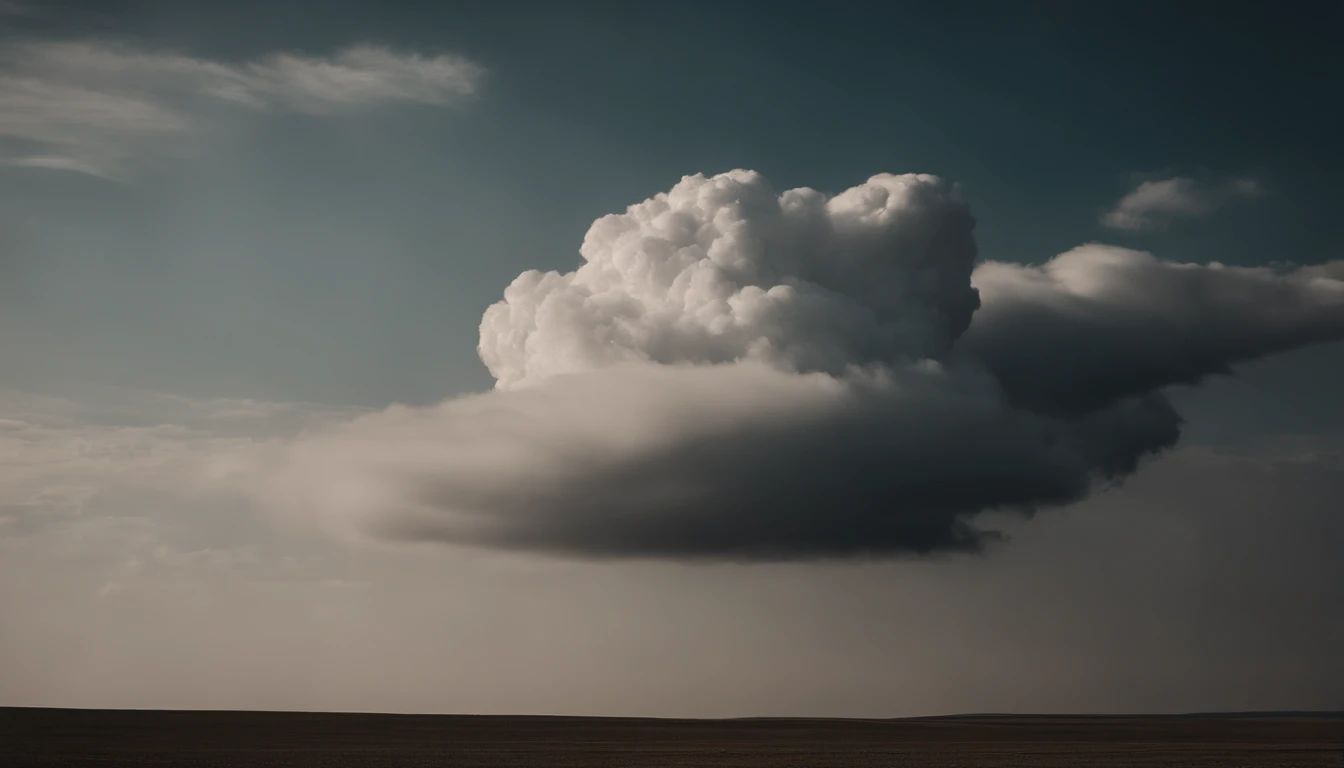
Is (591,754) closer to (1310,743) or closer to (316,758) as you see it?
(316,758)

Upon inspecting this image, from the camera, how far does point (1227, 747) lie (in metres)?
119

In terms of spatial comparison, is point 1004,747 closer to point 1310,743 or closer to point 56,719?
point 1310,743

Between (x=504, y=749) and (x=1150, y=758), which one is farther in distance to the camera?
(x=504, y=749)

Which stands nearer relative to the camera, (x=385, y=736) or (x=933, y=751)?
(x=933, y=751)

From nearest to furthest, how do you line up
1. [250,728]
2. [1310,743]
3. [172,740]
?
1. [172,740]
2. [1310,743]
3. [250,728]

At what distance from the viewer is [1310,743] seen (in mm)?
130125

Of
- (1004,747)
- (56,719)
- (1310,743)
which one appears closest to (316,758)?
(1004,747)

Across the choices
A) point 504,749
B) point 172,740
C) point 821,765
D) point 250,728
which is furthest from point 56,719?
point 821,765

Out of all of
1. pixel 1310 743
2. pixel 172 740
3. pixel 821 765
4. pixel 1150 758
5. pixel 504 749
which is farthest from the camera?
pixel 1310 743

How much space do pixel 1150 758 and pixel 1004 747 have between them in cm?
2275

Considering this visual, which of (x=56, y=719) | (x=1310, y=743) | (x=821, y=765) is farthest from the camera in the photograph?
(x=56, y=719)

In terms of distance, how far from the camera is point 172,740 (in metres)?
114

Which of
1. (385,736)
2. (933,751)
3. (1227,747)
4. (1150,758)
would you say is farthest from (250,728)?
(1227,747)

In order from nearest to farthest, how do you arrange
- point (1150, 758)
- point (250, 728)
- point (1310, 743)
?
point (1150, 758) → point (1310, 743) → point (250, 728)
